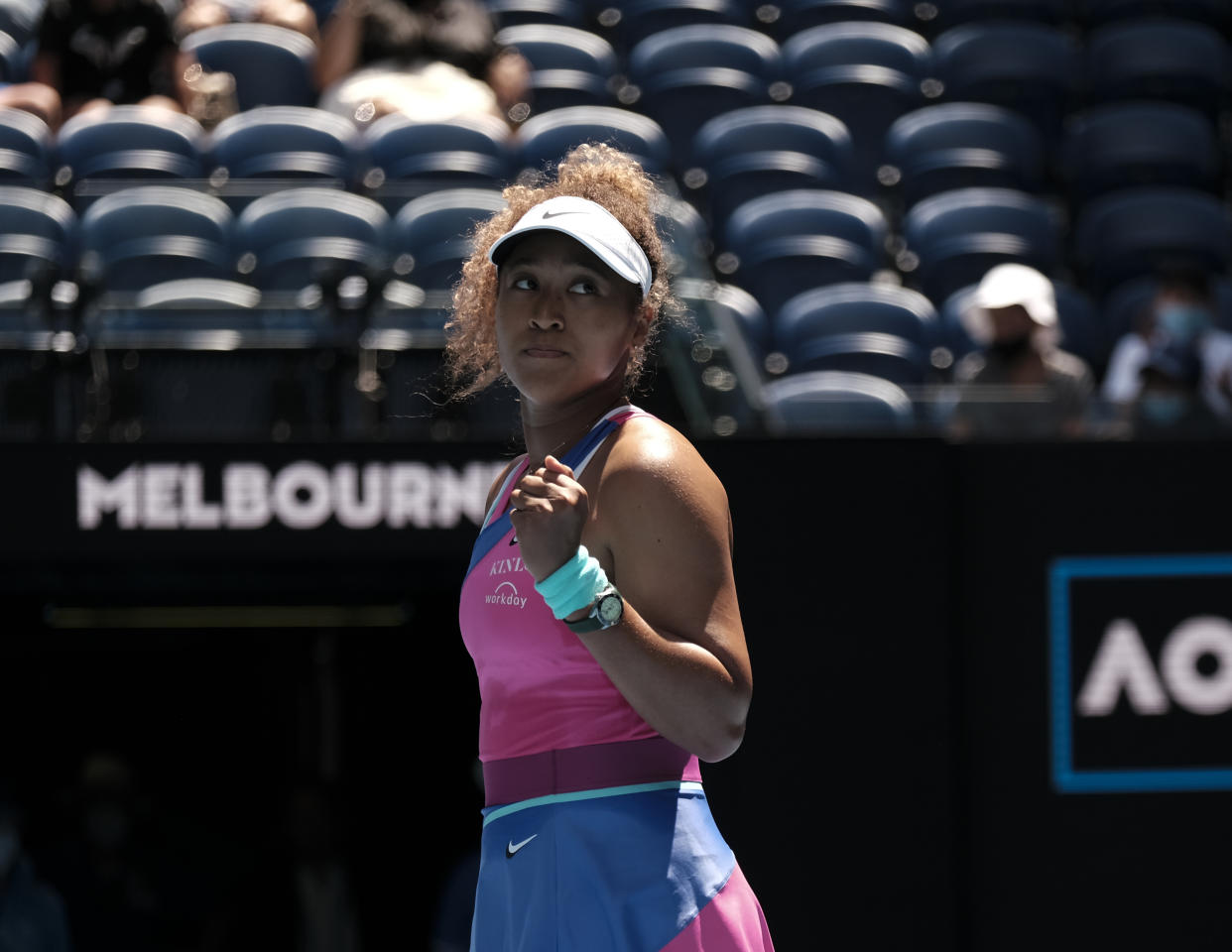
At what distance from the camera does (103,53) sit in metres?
7.34

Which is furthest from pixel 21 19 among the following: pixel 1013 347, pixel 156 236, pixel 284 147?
pixel 1013 347

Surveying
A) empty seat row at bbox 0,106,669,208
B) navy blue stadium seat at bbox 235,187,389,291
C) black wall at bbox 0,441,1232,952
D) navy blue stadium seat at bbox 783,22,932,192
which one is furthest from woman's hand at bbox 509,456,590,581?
navy blue stadium seat at bbox 783,22,932,192

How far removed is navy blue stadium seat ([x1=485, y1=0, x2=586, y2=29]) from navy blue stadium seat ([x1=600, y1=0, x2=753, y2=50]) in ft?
0.88

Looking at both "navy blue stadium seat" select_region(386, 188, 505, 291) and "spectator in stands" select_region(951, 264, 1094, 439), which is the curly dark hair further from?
"navy blue stadium seat" select_region(386, 188, 505, 291)

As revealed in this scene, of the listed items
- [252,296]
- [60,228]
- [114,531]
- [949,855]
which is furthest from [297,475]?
[949,855]

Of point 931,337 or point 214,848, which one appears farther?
point 931,337

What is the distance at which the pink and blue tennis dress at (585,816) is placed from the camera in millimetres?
1995

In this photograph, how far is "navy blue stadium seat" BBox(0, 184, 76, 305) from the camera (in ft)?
16.4

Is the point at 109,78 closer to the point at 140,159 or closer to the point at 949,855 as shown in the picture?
the point at 140,159

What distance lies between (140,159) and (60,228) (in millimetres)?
1545

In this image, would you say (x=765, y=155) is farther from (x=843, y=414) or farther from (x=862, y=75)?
(x=843, y=414)

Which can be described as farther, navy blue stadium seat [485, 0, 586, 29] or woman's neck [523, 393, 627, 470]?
navy blue stadium seat [485, 0, 586, 29]

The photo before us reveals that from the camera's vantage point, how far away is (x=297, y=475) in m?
4.62

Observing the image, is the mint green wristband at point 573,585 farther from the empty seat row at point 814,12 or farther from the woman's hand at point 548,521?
the empty seat row at point 814,12
